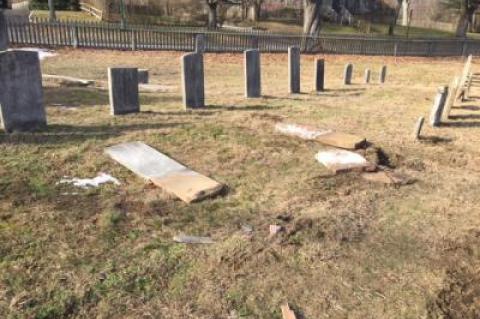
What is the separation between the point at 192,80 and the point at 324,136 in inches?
118

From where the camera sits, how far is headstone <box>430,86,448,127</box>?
22.6ft

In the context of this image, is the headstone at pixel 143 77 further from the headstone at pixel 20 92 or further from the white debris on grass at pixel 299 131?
the white debris on grass at pixel 299 131

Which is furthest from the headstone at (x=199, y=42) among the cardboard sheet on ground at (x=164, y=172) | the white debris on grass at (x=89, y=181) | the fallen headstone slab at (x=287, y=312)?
the fallen headstone slab at (x=287, y=312)

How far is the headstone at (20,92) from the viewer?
5742 mm

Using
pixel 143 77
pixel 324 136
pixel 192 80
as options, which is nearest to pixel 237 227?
pixel 324 136

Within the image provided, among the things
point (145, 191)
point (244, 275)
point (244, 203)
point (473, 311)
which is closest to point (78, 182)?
point (145, 191)

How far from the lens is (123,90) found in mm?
7262

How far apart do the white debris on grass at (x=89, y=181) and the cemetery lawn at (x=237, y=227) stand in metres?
0.08

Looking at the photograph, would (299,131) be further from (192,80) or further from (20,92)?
(20,92)

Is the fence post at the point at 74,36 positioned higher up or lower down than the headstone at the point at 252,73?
higher up

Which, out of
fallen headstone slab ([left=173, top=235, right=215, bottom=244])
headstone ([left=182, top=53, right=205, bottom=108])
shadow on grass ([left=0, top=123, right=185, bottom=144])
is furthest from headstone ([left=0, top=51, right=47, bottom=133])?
fallen headstone slab ([left=173, top=235, right=215, bottom=244])

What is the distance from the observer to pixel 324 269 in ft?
10.6

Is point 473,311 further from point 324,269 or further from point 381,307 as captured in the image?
point 324,269

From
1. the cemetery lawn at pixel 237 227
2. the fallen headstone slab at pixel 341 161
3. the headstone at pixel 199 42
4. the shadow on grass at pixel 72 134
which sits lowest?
the cemetery lawn at pixel 237 227
